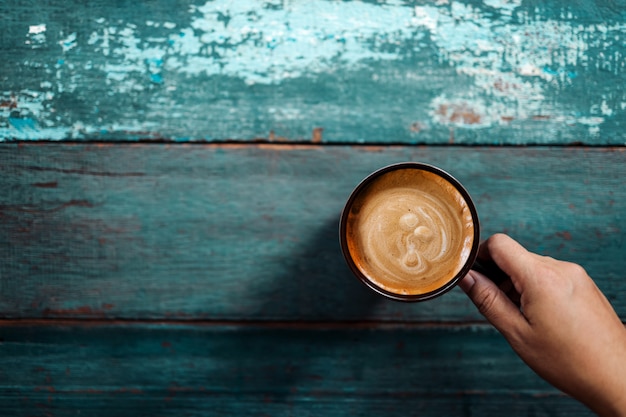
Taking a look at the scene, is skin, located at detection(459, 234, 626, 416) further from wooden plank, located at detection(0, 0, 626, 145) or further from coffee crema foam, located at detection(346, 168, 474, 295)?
wooden plank, located at detection(0, 0, 626, 145)

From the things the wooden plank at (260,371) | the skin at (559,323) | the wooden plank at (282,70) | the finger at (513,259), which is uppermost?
the wooden plank at (282,70)

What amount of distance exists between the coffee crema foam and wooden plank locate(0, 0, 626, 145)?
16 centimetres

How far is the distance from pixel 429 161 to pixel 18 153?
2.00 feet

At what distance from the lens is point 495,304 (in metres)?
0.60

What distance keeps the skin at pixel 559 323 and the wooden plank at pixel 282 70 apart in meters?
0.23

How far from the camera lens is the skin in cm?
59

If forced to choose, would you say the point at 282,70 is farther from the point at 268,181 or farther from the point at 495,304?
the point at 495,304

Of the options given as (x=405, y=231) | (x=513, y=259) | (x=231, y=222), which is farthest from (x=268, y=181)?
(x=513, y=259)

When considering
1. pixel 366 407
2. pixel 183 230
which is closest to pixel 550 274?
pixel 366 407

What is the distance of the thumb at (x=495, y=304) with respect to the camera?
602mm

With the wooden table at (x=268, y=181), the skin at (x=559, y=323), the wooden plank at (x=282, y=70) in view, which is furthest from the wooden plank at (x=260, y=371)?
the wooden plank at (x=282, y=70)

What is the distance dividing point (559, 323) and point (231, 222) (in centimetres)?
45

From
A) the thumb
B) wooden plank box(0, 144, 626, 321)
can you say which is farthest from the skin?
wooden plank box(0, 144, 626, 321)

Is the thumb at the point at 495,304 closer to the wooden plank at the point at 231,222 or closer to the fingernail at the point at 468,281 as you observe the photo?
the fingernail at the point at 468,281
